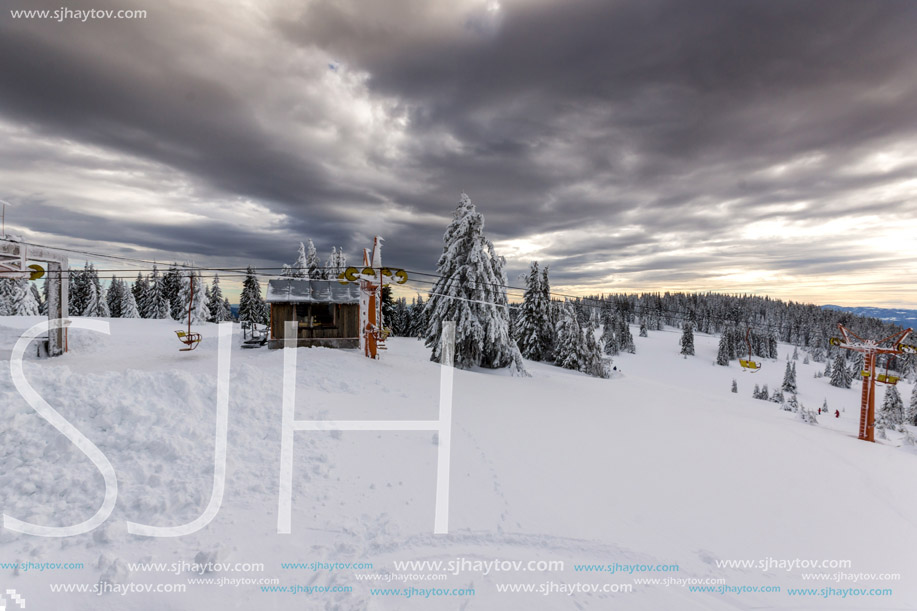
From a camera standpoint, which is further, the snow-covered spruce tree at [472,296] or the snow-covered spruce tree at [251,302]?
the snow-covered spruce tree at [251,302]

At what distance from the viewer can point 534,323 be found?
37.7m

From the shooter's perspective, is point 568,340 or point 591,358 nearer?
point 591,358

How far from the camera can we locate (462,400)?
45.8ft

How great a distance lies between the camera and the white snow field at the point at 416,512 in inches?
179

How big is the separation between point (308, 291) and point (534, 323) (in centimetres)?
2363

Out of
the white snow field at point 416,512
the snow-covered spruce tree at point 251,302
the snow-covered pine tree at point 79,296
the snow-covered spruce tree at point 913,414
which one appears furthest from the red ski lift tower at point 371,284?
the snow-covered spruce tree at point 913,414

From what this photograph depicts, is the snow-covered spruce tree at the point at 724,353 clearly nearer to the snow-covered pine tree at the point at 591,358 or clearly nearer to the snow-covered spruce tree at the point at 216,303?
the snow-covered pine tree at the point at 591,358

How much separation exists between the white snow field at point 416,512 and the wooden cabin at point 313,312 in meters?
9.79

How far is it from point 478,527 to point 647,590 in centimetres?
265

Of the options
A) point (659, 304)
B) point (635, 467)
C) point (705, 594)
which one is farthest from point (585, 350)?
point (659, 304)

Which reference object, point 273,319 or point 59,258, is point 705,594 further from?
point 59,258

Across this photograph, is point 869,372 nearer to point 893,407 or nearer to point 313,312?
point 313,312

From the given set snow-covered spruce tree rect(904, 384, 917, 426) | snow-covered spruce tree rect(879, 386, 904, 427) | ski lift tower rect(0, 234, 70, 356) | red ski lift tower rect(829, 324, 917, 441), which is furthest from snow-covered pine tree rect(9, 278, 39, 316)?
snow-covered spruce tree rect(904, 384, 917, 426)

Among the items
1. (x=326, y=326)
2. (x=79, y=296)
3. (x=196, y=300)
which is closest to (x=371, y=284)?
(x=326, y=326)
